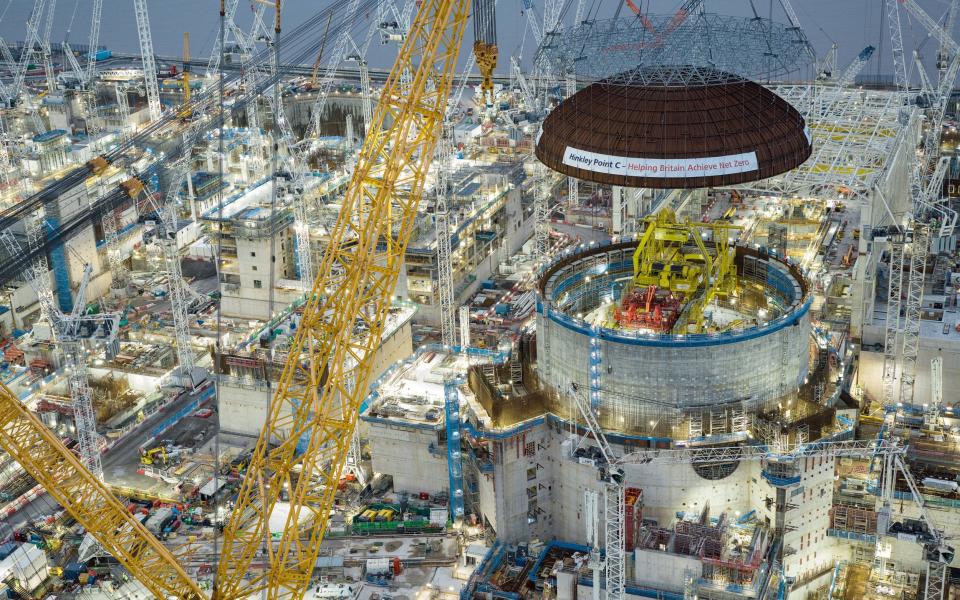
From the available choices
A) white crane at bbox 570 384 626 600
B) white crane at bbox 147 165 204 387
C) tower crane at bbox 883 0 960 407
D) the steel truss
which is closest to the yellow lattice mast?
white crane at bbox 570 384 626 600

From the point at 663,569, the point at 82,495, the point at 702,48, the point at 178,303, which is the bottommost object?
the point at 663,569

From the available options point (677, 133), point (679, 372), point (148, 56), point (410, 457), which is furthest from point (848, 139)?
point (148, 56)

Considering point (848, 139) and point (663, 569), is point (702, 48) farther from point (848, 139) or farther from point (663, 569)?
point (663, 569)

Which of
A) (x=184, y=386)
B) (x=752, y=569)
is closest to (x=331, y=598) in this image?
(x=752, y=569)

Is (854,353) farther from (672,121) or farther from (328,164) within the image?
(328,164)

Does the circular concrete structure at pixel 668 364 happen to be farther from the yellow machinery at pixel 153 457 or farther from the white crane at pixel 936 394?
the yellow machinery at pixel 153 457

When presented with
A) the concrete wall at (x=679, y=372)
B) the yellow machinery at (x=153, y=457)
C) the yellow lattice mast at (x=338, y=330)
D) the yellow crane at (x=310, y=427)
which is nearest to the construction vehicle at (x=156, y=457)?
the yellow machinery at (x=153, y=457)
